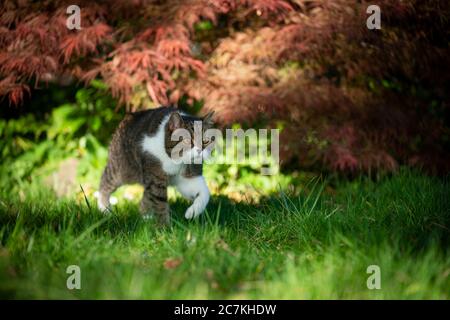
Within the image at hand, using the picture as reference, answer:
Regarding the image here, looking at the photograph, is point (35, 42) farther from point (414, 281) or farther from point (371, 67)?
point (414, 281)

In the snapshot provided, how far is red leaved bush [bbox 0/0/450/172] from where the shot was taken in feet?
14.0

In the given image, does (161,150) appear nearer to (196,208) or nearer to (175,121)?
(175,121)

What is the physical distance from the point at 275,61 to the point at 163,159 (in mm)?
1563

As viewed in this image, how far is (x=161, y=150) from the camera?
12.4ft

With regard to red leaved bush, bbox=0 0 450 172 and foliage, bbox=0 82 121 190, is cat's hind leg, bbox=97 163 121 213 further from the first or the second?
foliage, bbox=0 82 121 190

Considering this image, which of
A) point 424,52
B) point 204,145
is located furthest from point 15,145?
point 424,52

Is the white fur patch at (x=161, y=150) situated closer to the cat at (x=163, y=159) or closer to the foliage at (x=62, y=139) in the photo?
the cat at (x=163, y=159)

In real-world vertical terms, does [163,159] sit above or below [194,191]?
above

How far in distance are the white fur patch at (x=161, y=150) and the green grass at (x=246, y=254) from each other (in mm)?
454

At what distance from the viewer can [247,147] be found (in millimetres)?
5652

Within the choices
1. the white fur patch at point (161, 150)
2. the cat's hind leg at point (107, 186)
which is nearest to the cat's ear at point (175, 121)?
the white fur patch at point (161, 150)

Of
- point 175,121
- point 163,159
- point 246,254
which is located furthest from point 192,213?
point 246,254

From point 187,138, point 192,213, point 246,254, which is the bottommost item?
point 246,254

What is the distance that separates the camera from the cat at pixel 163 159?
11.9ft
